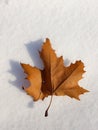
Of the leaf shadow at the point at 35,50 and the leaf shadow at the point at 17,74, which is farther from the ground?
the leaf shadow at the point at 35,50

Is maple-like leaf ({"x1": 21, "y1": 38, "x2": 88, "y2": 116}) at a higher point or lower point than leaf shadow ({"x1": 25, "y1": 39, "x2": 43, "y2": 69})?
lower

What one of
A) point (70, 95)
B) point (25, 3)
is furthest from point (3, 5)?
point (70, 95)

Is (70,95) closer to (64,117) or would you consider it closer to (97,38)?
(64,117)

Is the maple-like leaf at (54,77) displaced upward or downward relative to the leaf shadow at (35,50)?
downward

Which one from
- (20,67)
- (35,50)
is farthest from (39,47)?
(20,67)

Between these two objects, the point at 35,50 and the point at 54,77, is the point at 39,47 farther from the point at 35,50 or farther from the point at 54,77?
the point at 54,77

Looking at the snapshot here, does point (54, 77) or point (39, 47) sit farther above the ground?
point (39, 47)
